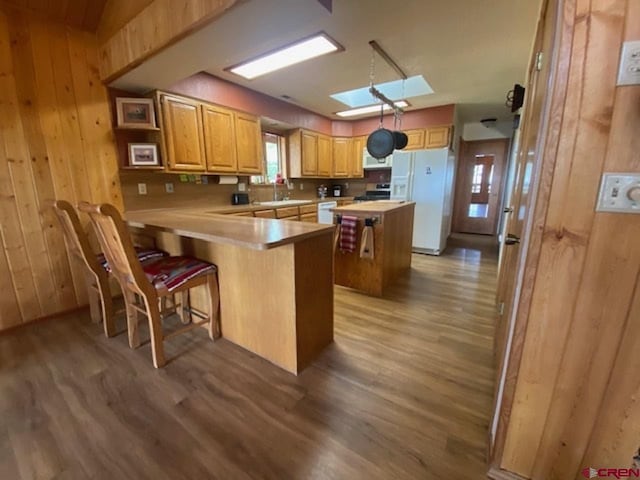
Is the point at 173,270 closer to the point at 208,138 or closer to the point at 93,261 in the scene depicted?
the point at 93,261

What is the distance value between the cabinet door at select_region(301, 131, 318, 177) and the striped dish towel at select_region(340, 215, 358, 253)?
2240 millimetres

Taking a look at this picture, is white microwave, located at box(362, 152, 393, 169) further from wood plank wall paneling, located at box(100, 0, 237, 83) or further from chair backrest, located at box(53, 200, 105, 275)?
chair backrest, located at box(53, 200, 105, 275)

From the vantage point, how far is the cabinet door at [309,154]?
183 inches

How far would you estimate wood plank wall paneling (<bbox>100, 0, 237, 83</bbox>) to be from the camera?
1580 millimetres

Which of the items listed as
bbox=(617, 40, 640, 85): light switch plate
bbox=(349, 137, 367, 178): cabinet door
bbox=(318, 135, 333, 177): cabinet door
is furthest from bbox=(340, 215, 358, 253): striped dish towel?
bbox=(349, 137, 367, 178): cabinet door

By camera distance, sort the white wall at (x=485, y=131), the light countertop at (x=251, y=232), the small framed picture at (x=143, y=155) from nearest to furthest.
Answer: the light countertop at (x=251, y=232), the small framed picture at (x=143, y=155), the white wall at (x=485, y=131)

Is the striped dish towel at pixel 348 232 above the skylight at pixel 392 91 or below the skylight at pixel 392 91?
below

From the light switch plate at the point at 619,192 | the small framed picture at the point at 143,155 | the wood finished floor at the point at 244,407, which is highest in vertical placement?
the small framed picture at the point at 143,155

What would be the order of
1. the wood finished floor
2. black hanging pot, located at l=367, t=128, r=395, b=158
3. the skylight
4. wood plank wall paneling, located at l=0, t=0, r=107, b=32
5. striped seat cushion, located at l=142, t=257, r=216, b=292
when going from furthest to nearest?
the skylight < black hanging pot, located at l=367, t=128, r=395, b=158 < wood plank wall paneling, located at l=0, t=0, r=107, b=32 < striped seat cushion, located at l=142, t=257, r=216, b=292 < the wood finished floor

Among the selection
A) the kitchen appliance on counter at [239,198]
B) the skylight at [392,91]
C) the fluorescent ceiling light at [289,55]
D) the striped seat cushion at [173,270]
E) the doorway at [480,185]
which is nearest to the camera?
the striped seat cushion at [173,270]

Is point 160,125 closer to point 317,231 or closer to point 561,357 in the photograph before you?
point 317,231

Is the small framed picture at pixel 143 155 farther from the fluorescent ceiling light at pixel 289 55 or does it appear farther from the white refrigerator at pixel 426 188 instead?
the white refrigerator at pixel 426 188

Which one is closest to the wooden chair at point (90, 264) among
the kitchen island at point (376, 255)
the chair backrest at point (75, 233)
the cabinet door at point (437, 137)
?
the chair backrest at point (75, 233)

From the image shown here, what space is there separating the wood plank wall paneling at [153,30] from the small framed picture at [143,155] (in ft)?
1.90
